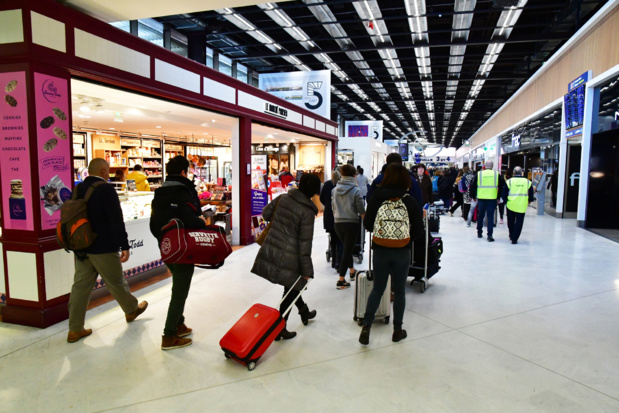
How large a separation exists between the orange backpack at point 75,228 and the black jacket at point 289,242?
4.52 ft

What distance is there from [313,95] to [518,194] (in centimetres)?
652

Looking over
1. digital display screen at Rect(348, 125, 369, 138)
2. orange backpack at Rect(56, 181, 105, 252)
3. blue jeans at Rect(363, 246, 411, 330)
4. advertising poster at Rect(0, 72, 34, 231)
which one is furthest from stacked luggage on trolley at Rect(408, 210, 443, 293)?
digital display screen at Rect(348, 125, 369, 138)

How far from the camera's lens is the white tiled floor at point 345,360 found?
2.42 m

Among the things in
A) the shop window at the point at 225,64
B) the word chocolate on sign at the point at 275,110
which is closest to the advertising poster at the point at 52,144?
the word chocolate on sign at the point at 275,110

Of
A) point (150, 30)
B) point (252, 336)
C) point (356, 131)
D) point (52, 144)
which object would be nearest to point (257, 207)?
point (52, 144)

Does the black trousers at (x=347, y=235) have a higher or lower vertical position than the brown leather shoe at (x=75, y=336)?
higher

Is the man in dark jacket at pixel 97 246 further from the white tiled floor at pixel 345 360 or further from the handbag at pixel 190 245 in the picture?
the handbag at pixel 190 245

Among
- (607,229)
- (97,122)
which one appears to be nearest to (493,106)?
(607,229)

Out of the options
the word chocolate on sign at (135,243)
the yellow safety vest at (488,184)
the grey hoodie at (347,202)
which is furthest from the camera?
the yellow safety vest at (488,184)

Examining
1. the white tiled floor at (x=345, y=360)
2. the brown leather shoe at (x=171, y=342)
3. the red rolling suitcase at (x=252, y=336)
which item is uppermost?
the red rolling suitcase at (x=252, y=336)

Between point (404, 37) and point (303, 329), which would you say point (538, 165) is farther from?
point (303, 329)

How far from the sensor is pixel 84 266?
3.23m

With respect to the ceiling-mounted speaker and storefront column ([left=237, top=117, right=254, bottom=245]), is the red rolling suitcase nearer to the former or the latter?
storefront column ([left=237, top=117, right=254, bottom=245])

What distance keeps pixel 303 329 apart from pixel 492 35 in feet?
34.5
